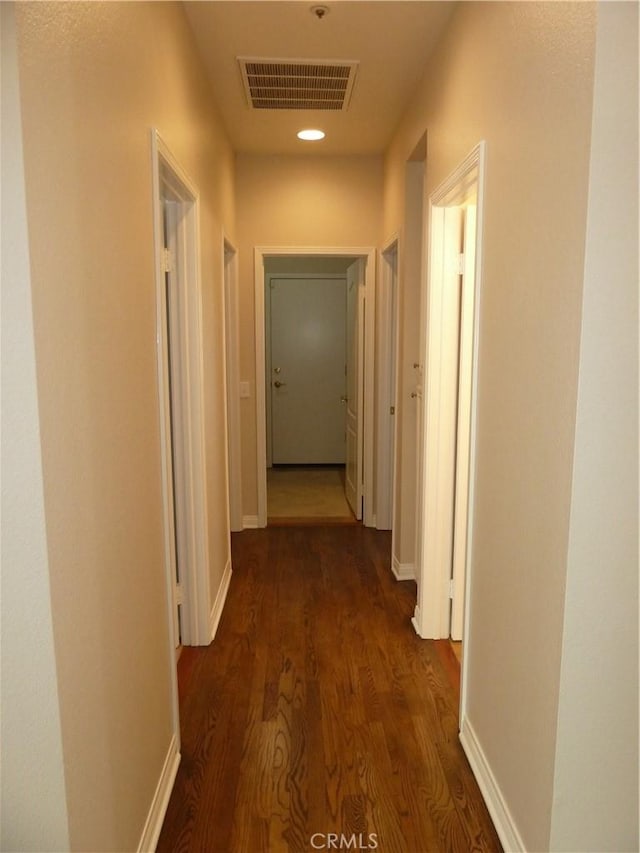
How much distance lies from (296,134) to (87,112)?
2.77 m

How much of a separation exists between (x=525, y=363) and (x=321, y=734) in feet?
5.06

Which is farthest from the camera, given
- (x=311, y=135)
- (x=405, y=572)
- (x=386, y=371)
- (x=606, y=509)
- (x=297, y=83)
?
(x=386, y=371)

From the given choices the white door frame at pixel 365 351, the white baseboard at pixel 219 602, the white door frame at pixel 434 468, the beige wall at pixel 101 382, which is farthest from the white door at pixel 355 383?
the beige wall at pixel 101 382

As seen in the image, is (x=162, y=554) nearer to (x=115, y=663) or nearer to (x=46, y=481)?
(x=115, y=663)

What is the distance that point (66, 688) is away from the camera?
1.13 metres

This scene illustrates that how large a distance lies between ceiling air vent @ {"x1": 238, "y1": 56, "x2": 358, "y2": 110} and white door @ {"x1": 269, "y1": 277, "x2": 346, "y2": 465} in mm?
3143

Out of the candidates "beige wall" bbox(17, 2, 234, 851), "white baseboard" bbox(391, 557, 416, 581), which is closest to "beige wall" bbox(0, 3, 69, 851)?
"beige wall" bbox(17, 2, 234, 851)

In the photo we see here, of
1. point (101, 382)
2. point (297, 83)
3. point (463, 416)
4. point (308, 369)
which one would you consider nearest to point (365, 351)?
point (463, 416)

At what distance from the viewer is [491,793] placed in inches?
71.5

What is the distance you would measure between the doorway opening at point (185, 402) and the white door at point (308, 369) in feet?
12.8

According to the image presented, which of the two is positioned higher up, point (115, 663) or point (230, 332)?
point (230, 332)

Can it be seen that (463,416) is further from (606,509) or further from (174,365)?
Answer: (606,509)

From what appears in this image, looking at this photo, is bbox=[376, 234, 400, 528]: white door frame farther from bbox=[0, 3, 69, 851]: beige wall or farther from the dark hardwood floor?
bbox=[0, 3, 69, 851]: beige wall

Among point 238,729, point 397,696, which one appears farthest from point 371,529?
point 238,729
